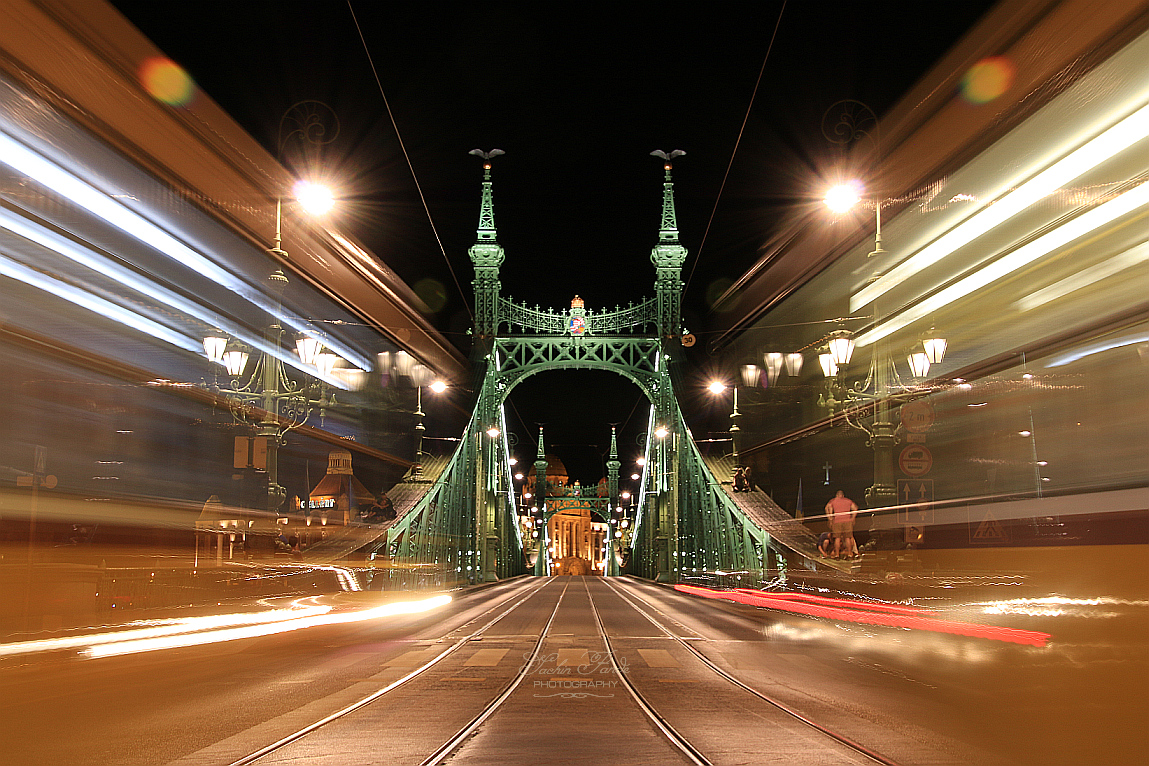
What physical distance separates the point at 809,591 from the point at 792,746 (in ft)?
48.8

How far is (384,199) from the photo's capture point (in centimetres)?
2030

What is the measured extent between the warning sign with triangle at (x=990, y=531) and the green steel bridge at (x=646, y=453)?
16.5 meters

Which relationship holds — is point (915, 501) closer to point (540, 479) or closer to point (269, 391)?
point (269, 391)

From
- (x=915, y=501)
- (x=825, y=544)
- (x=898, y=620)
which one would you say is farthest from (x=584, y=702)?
(x=825, y=544)

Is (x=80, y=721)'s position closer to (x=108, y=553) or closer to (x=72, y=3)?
(x=108, y=553)

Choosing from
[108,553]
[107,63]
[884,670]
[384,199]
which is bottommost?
[884,670]

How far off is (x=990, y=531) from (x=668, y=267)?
40215mm

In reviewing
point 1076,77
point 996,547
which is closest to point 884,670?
point 996,547

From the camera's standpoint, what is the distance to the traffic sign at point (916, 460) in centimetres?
1140

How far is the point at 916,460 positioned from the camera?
1165 centimetres

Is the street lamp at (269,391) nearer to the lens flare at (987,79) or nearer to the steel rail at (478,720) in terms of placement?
the steel rail at (478,720)

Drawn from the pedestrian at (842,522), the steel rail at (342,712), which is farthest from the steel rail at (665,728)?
the pedestrian at (842,522)

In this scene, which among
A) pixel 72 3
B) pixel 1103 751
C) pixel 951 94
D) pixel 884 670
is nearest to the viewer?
pixel 1103 751

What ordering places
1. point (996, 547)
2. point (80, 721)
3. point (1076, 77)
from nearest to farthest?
point (80, 721)
point (1076, 77)
point (996, 547)
